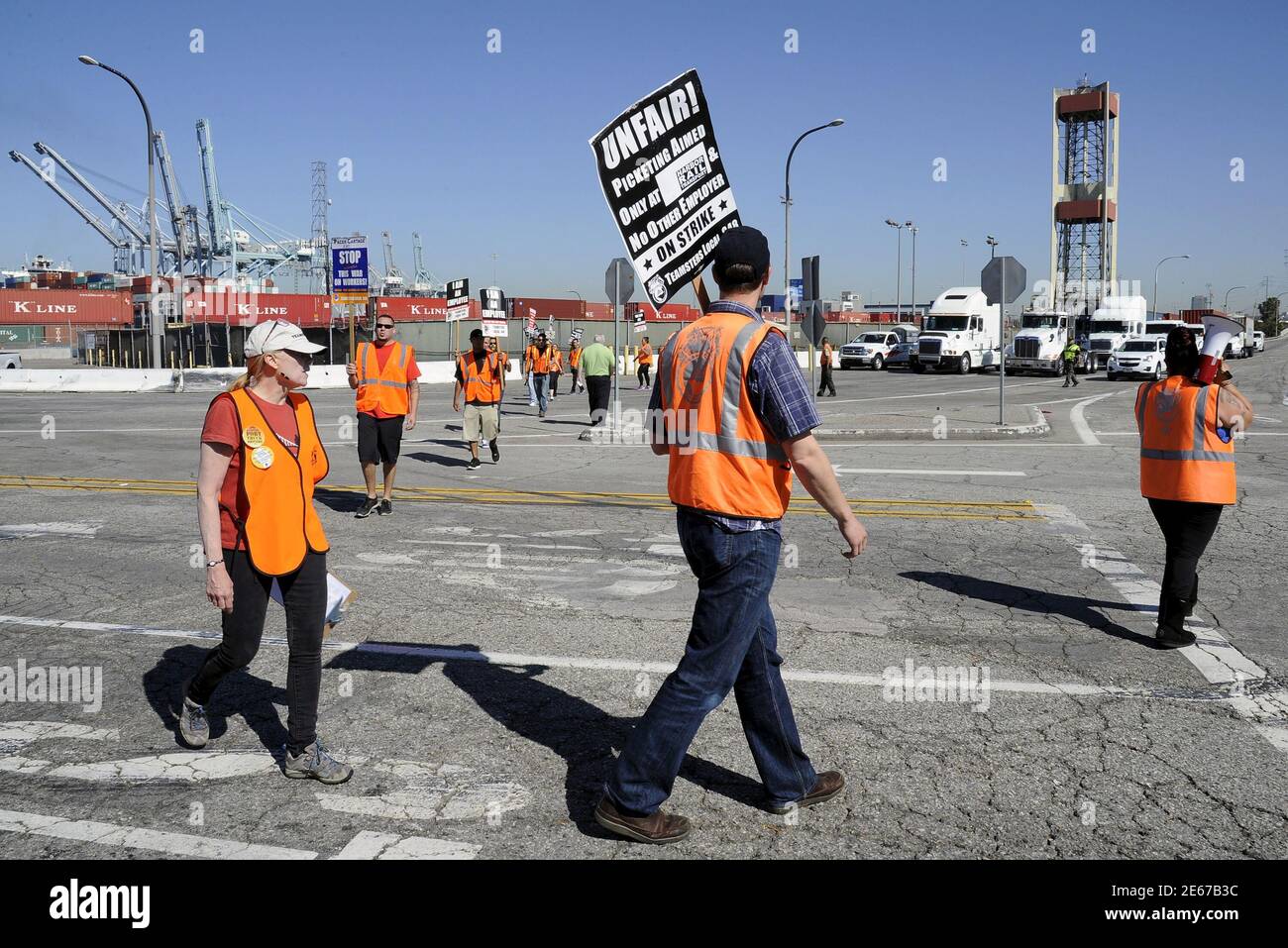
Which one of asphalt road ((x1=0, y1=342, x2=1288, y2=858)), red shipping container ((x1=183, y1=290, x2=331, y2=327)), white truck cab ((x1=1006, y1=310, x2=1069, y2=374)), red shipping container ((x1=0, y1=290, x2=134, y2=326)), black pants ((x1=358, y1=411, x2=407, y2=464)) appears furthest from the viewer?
red shipping container ((x1=0, y1=290, x2=134, y2=326))

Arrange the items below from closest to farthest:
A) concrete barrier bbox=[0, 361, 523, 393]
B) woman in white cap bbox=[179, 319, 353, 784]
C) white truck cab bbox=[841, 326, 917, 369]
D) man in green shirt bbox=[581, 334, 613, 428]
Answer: woman in white cap bbox=[179, 319, 353, 784] < man in green shirt bbox=[581, 334, 613, 428] < concrete barrier bbox=[0, 361, 523, 393] < white truck cab bbox=[841, 326, 917, 369]

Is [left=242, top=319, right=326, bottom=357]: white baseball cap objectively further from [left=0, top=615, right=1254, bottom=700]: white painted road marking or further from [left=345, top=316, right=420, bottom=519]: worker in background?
[left=345, top=316, right=420, bottom=519]: worker in background

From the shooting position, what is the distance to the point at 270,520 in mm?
3865

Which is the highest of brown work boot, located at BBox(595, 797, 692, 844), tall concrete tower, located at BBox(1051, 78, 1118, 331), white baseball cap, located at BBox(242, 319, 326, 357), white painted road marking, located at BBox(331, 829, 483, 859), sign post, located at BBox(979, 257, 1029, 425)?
tall concrete tower, located at BBox(1051, 78, 1118, 331)

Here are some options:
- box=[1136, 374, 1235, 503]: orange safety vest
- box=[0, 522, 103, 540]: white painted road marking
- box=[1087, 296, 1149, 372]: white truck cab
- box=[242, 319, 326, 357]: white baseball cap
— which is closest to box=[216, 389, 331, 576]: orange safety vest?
box=[242, 319, 326, 357]: white baseball cap

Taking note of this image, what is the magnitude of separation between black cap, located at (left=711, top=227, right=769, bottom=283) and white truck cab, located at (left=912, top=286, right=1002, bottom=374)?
41.4 m

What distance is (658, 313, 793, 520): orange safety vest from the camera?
3.35m

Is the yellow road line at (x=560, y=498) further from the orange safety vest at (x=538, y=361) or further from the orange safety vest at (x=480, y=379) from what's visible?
the orange safety vest at (x=538, y=361)

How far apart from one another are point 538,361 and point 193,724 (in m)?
19.0

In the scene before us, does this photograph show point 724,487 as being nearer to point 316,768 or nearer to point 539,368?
point 316,768

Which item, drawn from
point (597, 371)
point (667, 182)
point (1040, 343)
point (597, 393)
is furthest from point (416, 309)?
point (667, 182)

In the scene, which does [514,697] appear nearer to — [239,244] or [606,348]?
[606,348]

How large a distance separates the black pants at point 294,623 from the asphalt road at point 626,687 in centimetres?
29

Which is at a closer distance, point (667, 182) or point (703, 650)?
point (703, 650)
